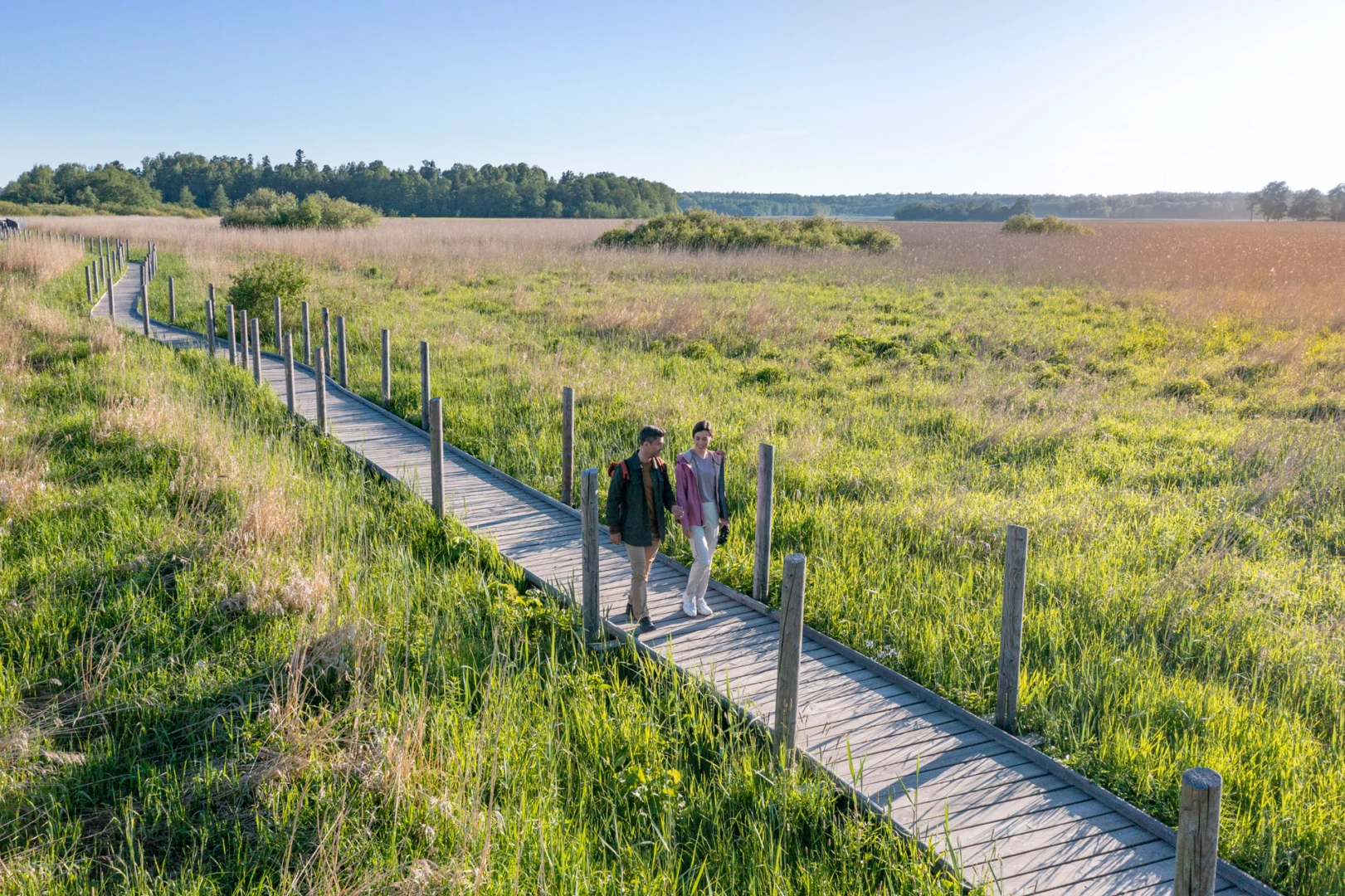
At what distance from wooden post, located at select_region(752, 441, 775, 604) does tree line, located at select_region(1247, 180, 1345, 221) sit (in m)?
111

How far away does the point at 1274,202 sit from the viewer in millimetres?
103938

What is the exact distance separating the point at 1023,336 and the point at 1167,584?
12.4m

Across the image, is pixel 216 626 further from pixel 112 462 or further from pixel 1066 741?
pixel 1066 741

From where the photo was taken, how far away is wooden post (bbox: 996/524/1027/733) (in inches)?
224

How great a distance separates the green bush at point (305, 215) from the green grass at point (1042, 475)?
26.4 meters

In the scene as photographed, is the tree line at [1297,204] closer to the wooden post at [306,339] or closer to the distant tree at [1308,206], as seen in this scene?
the distant tree at [1308,206]

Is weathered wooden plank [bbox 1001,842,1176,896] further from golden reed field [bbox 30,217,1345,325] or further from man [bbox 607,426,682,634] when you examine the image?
golden reed field [bbox 30,217,1345,325]

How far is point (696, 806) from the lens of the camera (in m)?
5.02

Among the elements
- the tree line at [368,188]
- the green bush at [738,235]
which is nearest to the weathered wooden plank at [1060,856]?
the green bush at [738,235]

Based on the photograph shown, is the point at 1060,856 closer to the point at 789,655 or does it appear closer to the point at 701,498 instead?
the point at 789,655

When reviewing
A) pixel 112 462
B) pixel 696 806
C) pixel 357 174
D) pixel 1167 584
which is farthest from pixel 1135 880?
pixel 357 174

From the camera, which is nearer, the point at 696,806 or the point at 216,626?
the point at 696,806

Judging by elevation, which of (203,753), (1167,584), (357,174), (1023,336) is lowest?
(203,753)

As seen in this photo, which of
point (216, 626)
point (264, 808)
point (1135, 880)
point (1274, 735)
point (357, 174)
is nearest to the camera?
point (1135, 880)
